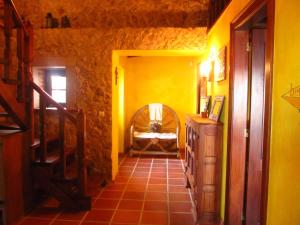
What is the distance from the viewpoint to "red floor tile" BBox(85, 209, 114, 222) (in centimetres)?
304

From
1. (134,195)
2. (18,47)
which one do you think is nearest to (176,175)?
(134,195)

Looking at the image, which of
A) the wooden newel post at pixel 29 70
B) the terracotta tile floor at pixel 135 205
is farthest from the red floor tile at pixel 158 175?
the wooden newel post at pixel 29 70

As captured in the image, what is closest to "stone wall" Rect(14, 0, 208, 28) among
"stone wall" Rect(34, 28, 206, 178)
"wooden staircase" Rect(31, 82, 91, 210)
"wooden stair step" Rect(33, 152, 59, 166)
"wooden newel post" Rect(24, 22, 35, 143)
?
"stone wall" Rect(34, 28, 206, 178)

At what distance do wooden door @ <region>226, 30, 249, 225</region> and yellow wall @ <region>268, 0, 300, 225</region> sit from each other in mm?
915

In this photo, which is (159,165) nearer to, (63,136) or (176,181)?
(176,181)

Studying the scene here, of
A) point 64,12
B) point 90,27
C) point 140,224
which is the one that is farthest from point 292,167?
point 64,12

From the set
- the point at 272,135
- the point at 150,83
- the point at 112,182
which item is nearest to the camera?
Result: the point at 272,135

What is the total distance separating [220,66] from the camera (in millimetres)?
3020

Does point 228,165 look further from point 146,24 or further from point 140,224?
point 146,24

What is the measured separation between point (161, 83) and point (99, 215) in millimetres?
3937

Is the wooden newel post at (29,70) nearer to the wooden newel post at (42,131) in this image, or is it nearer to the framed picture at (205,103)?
the wooden newel post at (42,131)

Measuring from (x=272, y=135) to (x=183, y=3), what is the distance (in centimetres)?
330

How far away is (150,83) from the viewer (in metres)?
6.49

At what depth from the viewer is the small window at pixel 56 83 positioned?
15.8 ft
